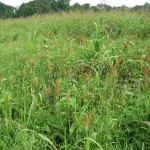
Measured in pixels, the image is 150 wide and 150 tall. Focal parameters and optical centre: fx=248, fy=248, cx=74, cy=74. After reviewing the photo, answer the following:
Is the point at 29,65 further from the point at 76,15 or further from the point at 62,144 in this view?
the point at 76,15

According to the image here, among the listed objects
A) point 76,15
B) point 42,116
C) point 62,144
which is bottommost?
point 62,144

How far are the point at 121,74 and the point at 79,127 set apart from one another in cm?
117

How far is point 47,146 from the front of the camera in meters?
1.67

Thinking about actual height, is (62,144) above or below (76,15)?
below

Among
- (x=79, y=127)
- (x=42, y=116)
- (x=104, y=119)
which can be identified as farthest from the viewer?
(x=42, y=116)

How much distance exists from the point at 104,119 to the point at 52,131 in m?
0.39

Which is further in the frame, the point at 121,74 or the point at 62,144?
the point at 121,74

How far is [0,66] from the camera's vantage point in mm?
2814

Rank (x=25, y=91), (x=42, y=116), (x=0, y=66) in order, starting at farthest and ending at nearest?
(x=0, y=66), (x=25, y=91), (x=42, y=116)

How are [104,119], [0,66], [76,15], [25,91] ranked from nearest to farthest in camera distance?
[104,119]
[25,91]
[0,66]
[76,15]

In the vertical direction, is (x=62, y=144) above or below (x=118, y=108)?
below

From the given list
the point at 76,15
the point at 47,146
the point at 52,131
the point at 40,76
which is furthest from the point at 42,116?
the point at 76,15

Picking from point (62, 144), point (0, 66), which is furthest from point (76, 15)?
point (62, 144)

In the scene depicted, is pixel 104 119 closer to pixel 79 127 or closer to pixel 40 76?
pixel 79 127
